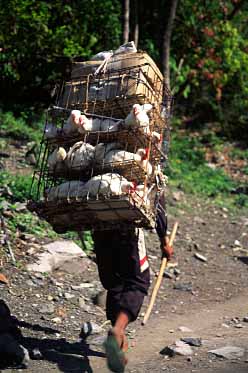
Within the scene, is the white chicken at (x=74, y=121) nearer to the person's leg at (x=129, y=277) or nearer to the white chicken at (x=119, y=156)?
the white chicken at (x=119, y=156)

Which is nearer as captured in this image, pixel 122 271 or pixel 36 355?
pixel 122 271

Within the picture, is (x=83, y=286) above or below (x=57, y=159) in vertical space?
below

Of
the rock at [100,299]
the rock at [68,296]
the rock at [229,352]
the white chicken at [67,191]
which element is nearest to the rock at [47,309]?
the rock at [68,296]

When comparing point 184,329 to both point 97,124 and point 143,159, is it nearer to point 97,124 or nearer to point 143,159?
point 143,159

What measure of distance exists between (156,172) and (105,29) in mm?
7916

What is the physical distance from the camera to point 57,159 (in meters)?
4.55

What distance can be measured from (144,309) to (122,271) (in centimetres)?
173

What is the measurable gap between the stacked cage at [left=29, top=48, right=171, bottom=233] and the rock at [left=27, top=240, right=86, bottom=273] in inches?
68.4

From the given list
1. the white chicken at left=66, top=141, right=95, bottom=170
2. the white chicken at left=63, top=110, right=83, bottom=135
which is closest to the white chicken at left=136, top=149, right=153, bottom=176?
the white chicken at left=66, top=141, right=95, bottom=170

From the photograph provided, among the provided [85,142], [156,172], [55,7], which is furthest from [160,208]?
[55,7]

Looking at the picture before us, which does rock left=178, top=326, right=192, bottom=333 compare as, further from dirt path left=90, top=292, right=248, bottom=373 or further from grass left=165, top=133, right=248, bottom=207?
grass left=165, top=133, right=248, bottom=207

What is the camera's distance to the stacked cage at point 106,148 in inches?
168

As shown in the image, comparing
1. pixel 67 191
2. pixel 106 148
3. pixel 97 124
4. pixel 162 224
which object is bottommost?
pixel 162 224

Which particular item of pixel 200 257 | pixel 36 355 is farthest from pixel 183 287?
pixel 36 355
